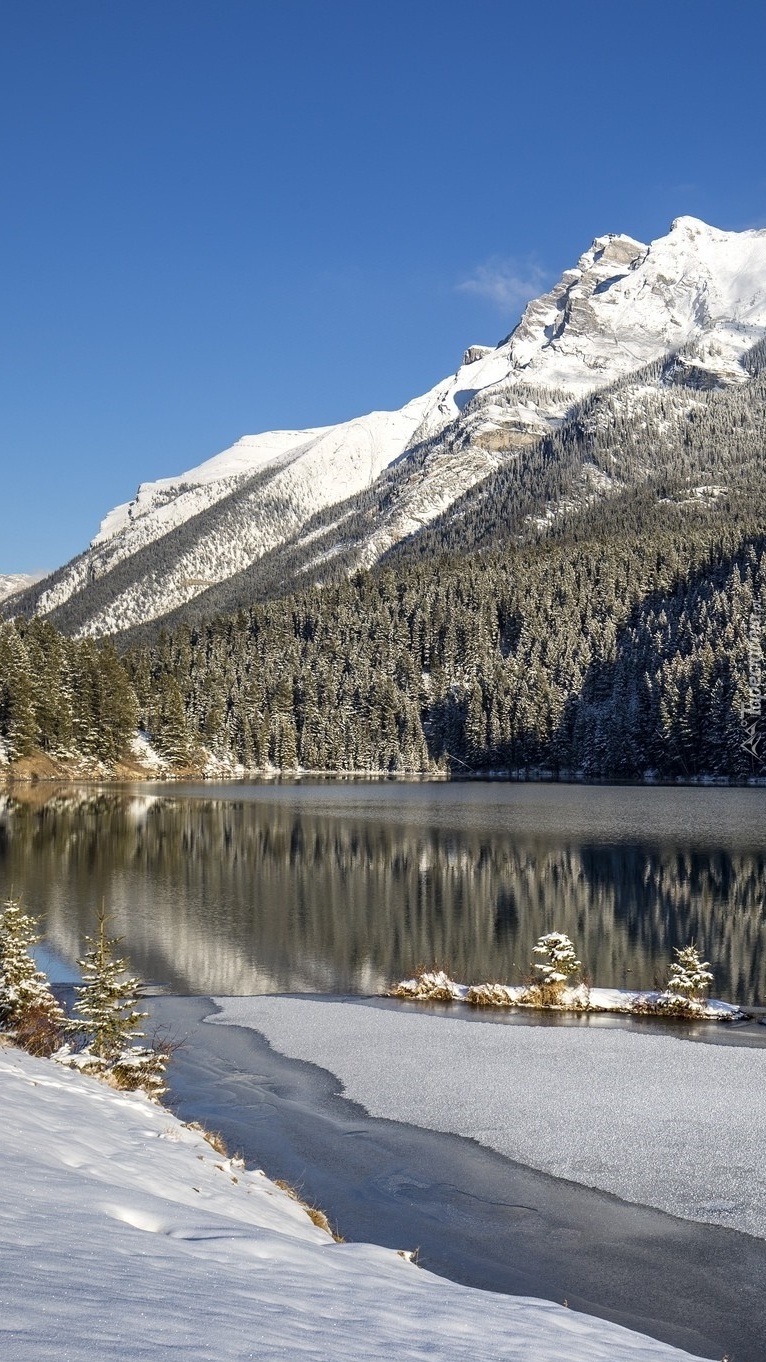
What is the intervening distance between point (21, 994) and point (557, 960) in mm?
13515

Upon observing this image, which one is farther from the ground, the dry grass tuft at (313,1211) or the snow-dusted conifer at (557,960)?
the snow-dusted conifer at (557,960)

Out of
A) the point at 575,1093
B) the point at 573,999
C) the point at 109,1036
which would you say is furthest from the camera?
the point at 573,999

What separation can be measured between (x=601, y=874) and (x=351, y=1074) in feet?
93.9

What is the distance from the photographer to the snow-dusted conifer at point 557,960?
25.1m

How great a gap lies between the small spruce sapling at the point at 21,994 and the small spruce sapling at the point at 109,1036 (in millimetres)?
821

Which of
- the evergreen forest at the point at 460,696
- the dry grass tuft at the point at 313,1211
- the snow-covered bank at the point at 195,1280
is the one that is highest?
the evergreen forest at the point at 460,696

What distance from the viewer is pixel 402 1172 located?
14.5 m

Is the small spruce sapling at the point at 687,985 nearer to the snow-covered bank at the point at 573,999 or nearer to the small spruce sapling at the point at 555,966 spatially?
the snow-covered bank at the point at 573,999

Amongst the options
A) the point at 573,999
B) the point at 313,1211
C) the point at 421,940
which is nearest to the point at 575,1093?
the point at 313,1211

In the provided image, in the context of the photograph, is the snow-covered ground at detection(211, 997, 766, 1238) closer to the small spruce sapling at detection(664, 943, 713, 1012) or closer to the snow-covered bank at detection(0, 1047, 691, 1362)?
the small spruce sapling at detection(664, 943, 713, 1012)

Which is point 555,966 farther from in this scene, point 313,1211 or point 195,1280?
point 195,1280

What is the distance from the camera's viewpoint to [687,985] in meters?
24.0

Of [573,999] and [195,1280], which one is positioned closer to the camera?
[195,1280]

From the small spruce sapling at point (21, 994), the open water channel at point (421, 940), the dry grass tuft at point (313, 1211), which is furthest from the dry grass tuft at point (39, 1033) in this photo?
the dry grass tuft at point (313, 1211)
